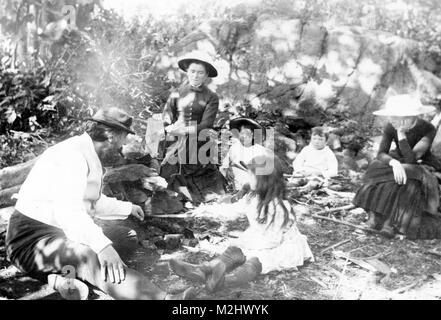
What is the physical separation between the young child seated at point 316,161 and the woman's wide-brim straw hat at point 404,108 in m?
0.49

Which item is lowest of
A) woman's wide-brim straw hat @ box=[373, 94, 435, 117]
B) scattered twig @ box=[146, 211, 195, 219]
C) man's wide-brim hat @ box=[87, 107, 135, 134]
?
scattered twig @ box=[146, 211, 195, 219]

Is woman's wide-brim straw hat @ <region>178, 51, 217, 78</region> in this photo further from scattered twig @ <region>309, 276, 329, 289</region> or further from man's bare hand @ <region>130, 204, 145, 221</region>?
scattered twig @ <region>309, 276, 329, 289</region>

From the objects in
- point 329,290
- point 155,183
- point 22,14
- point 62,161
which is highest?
point 22,14

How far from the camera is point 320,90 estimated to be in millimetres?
4387

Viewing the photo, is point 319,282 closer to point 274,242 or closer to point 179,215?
point 274,242

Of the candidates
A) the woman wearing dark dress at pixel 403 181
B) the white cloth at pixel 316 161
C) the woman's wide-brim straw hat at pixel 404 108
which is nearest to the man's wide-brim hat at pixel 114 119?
the white cloth at pixel 316 161

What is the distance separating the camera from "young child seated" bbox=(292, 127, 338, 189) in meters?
3.90

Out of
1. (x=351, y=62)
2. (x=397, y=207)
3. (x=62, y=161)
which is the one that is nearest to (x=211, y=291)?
(x=62, y=161)

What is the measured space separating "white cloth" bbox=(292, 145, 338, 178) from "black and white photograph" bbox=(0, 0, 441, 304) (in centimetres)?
2

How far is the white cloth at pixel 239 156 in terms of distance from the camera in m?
3.55

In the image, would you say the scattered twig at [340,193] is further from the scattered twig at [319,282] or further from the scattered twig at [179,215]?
the scattered twig at [179,215]

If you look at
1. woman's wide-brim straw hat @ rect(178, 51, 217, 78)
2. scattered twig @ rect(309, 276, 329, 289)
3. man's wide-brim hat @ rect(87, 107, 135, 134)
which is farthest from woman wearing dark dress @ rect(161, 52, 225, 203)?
scattered twig @ rect(309, 276, 329, 289)

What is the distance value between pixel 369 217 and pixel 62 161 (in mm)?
2289

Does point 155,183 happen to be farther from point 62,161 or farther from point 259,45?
point 259,45
